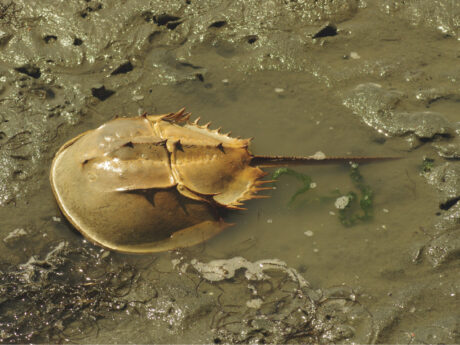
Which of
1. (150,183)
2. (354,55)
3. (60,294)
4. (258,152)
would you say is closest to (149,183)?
(150,183)

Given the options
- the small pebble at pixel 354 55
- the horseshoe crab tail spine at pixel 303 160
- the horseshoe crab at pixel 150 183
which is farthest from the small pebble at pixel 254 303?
the small pebble at pixel 354 55

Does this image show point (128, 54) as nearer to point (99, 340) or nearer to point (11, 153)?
point (11, 153)

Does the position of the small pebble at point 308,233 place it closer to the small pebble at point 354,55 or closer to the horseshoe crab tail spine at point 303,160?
the horseshoe crab tail spine at point 303,160

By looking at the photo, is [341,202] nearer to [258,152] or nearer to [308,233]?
[308,233]

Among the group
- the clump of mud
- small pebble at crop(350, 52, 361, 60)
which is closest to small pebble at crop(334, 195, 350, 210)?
small pebble at crop(350, 52, 361, 60)

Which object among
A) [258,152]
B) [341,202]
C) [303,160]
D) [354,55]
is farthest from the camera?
[354,55]

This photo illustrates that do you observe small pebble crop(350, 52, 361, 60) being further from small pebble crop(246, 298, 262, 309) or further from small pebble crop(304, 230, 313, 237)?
A: small pebble crop(246, 298, 262, 309)
